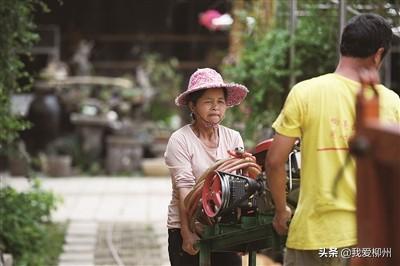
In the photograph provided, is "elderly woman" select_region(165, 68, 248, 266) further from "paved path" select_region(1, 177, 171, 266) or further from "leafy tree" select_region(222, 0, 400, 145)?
"leafy tree" select_region(222, 0, 400, 145)

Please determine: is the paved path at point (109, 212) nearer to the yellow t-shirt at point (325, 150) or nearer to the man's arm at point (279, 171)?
the man's arm at point (279, 171)

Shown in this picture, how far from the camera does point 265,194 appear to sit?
4.71m

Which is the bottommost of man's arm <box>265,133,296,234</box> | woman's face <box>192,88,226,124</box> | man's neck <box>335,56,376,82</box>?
man's arm <box>265,133,296,234</box>

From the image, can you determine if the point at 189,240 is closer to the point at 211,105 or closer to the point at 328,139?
the point at 211,105

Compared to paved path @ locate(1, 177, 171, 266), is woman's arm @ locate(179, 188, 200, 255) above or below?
above

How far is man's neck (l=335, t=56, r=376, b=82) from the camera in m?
4.10

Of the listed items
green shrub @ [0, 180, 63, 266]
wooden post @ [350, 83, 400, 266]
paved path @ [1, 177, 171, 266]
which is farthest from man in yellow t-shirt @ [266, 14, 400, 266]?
paved path @ [1, 177, 171, 266]

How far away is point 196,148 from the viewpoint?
5445 mm

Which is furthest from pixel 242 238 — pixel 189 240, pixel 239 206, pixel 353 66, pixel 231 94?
pixel 353 66

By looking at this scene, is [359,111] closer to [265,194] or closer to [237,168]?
[265,194]

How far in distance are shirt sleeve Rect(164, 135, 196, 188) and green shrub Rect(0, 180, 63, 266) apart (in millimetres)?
4001

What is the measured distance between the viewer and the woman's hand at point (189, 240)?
5312 mm

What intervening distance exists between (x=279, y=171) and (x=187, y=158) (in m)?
1.33

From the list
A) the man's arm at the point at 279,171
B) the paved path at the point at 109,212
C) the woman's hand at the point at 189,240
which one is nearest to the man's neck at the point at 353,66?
the man's arm at the point at 279,171
